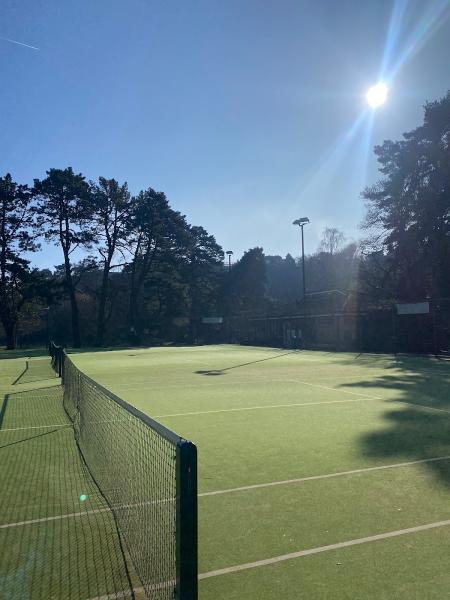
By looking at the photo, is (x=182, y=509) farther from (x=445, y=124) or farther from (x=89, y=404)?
(x=445, y=124)

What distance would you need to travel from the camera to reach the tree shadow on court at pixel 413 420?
7055 millimetres

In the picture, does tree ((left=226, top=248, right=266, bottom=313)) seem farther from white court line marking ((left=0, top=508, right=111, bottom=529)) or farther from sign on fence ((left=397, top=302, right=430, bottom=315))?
white court line marking ((left=0, top=508, right=111, bottom=529))

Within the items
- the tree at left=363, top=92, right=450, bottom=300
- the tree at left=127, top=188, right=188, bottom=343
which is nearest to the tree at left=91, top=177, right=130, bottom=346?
the tree at left=127, top=188, right=188, bottom=343

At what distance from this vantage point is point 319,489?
5645mm

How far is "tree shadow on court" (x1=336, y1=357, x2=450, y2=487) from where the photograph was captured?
23.1 ft

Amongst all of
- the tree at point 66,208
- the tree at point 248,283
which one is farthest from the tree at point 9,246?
the tree at point 248,283

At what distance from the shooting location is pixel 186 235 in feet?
206

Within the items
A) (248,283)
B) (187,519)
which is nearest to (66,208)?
(248,283)

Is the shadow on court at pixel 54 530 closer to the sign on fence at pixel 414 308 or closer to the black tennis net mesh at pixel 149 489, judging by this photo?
the black tennis net mesh at pixel 149 489

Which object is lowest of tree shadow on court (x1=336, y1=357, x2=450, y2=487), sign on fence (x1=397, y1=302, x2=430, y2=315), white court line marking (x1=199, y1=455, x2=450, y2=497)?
tree shadow on court (x1=336, y1=357, x2=450, y2=487)

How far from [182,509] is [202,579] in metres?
1.33

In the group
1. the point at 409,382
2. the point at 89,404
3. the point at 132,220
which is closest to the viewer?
the point at 89,404

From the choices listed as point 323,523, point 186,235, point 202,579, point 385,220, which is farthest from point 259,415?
point 186,235

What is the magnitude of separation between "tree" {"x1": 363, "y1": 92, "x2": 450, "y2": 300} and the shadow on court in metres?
30.7
